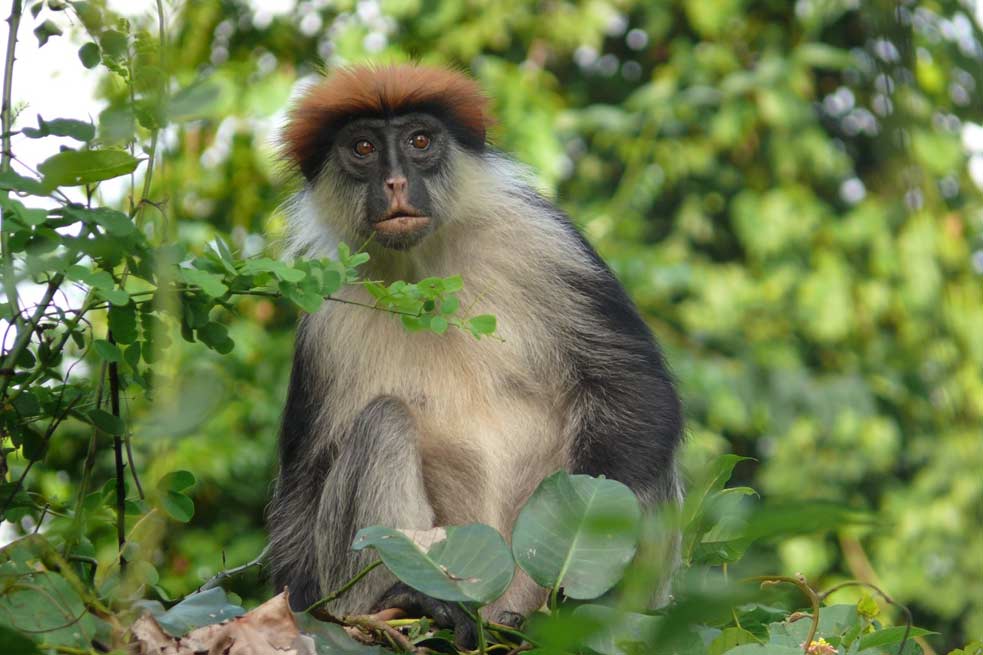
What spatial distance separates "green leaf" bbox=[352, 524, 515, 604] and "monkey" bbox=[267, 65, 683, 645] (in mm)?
2004

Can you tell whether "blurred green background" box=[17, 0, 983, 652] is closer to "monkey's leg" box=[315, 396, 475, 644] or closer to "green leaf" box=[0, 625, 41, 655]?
"monkey's leg" box=[315, 396, 475, 644]

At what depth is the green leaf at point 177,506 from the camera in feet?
9.47

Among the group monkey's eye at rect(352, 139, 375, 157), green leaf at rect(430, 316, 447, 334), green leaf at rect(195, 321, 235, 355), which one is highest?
monkey's eye at rect(352, 139, 375, 157)

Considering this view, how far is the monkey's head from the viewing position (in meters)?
5.38

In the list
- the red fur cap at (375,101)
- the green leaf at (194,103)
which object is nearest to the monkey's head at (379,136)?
the red fur cap at (375,101)

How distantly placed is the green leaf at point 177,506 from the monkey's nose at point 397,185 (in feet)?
7.72

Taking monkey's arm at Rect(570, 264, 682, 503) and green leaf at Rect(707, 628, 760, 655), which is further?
monkey's arm at Rect(570, 264, 682, 503)

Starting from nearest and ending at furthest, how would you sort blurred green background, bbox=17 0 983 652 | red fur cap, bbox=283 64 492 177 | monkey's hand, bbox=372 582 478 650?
monkey's hand, bbox=372 582 478 650, red fur cap, bbox=283 64 492 177, blurred green background, bbox=17 0 983 652

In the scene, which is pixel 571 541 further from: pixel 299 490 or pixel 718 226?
pixel 718 226

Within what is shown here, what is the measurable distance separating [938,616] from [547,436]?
795 centimetres

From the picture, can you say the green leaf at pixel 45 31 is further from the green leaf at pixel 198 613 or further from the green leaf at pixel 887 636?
the green leaf at pixel 887 636

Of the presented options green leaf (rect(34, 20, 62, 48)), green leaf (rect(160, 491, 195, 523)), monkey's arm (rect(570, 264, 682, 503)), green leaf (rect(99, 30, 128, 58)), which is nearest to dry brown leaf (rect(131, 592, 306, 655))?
green leaf (rect(160, 491, 195, 523))

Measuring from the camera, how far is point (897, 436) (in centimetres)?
1108

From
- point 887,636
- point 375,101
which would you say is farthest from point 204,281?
point 375,101
